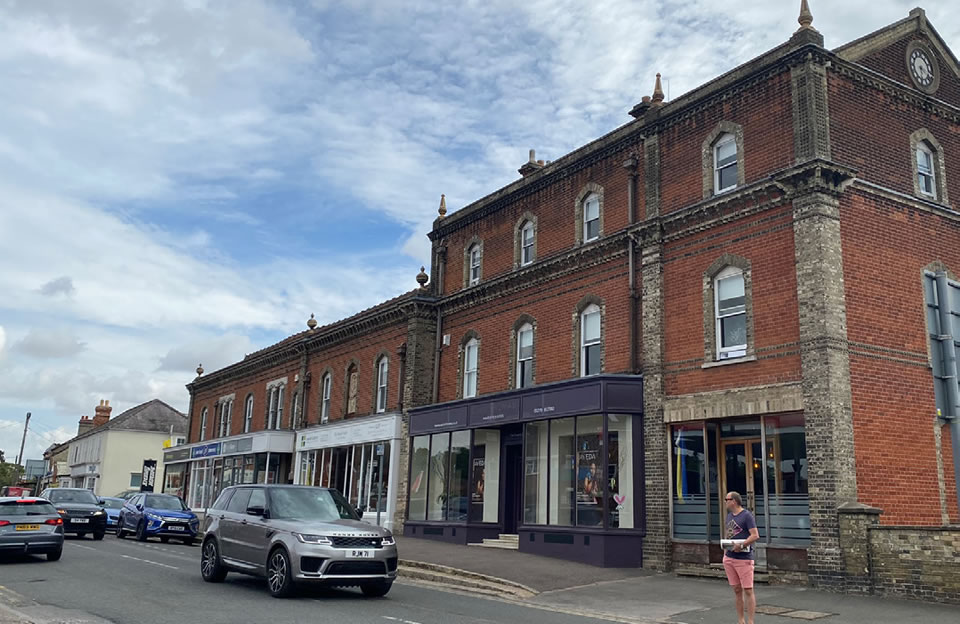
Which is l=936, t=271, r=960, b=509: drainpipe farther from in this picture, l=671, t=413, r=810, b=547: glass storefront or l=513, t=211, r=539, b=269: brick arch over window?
l=513, t=211, r=539, b=269: brick arch over window

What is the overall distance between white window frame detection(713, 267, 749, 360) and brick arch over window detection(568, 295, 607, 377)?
11.4 ft

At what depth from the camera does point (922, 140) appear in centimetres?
1925

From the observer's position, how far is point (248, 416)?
1666 inches

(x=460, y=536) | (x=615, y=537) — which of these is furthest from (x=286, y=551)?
(x=460, y=536)

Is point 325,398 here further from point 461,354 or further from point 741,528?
point 741,528

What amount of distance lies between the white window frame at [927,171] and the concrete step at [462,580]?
40.0 ft

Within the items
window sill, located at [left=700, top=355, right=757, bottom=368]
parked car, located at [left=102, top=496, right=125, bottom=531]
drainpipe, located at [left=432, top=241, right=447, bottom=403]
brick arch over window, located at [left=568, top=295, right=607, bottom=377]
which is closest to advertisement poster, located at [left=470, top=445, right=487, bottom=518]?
drainpipe, located at [left=432, top=241, right=447, bottom=403]

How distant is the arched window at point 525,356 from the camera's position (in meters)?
24.1

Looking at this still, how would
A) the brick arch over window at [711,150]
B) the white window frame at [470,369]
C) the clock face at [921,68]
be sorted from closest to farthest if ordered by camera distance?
the brick arch over window at [711,150] < the clock face at [921,68] < the white window frame at [470,369]

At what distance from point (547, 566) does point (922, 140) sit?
1252cm

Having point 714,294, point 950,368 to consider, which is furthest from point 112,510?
point 950,368

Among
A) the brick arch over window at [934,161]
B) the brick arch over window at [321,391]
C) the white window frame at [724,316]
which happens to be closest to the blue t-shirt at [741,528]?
the white window frame at [724,316]

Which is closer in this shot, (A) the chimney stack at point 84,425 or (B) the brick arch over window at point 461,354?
(B) the brick arch over window at point 461,354

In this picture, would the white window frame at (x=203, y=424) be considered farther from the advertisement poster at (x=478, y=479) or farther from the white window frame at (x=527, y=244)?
the white window frame at (x=527, y=244)
